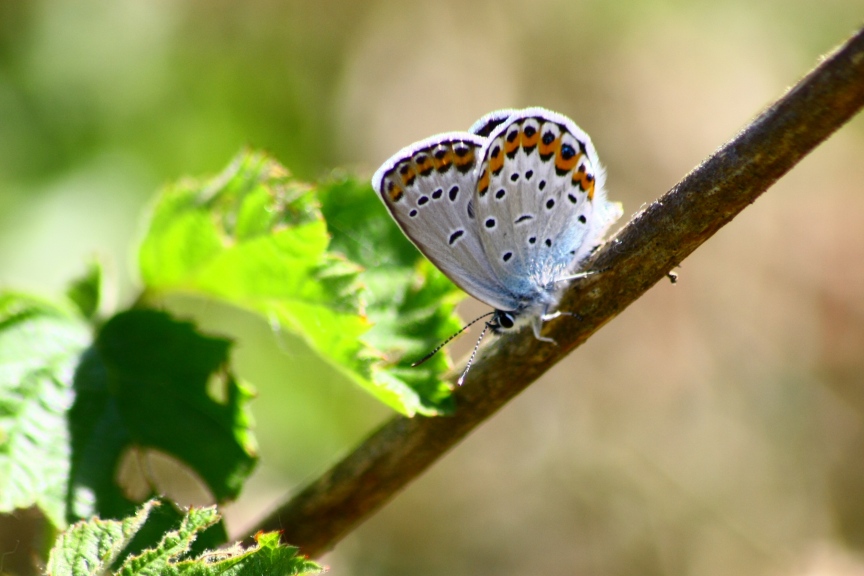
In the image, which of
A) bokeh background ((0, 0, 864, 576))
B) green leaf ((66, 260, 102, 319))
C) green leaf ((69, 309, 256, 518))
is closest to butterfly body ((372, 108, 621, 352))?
green leaf ((69, 309, 256, 518))

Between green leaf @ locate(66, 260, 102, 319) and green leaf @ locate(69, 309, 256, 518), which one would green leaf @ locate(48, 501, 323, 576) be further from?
green leaf @ locate(66, 260, 102, 319)

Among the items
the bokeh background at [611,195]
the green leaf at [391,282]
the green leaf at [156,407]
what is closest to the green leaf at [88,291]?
the green leaf at [156,407]

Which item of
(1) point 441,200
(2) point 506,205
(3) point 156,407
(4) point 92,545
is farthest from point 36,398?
(2) point 506,205

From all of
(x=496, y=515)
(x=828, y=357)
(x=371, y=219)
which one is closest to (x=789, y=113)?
(x=371, y=219)

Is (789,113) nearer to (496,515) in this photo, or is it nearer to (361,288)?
(361,288)

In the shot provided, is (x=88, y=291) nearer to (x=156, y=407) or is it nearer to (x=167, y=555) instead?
(x=156, y=407)

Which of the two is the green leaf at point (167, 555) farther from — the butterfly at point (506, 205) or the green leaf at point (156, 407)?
the butterfly at point (506, 205)

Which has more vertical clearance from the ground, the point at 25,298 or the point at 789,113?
the point at 25,298
